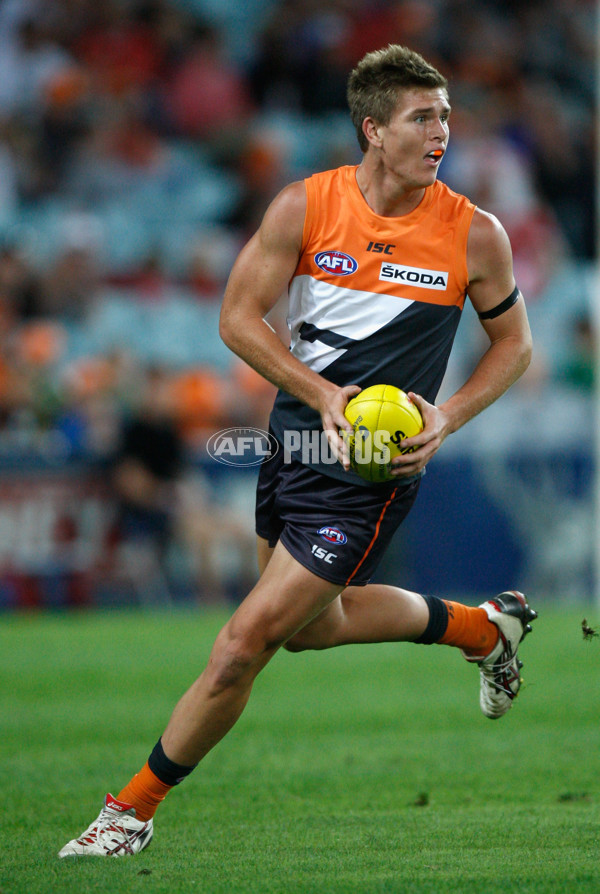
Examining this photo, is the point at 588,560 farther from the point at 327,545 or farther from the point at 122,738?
the point at 327,545

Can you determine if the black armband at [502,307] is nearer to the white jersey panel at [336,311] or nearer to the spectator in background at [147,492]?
the white jersey panel at [336,311]

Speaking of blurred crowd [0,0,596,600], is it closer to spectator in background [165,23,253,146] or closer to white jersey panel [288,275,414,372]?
spectator in background [165,23,253,146]

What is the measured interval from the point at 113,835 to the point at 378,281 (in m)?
2.27

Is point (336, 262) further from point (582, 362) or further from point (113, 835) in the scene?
point (582, 362)

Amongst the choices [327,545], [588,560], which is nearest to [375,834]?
[327,545]

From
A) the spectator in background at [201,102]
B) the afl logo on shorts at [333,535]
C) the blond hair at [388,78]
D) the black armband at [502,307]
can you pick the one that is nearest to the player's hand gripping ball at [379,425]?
the afl logo on shorts at [333,535]

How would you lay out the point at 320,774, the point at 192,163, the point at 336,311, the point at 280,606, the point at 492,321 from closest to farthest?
the point at 280,606 → the point at 336,311 → the point at 492,321 → the point at 320,774 → the point at 192,163

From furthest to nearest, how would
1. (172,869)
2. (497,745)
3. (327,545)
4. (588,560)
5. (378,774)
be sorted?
(588,560)
(497,745)
(378,774)
(327,545)
(172,869)

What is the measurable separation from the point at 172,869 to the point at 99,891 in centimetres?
40

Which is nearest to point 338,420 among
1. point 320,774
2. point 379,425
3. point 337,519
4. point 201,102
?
point 379,425

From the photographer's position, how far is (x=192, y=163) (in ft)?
54.7

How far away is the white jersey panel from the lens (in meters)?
4.72

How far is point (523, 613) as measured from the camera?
541 centimetres

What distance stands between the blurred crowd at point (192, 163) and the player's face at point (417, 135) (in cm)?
802
